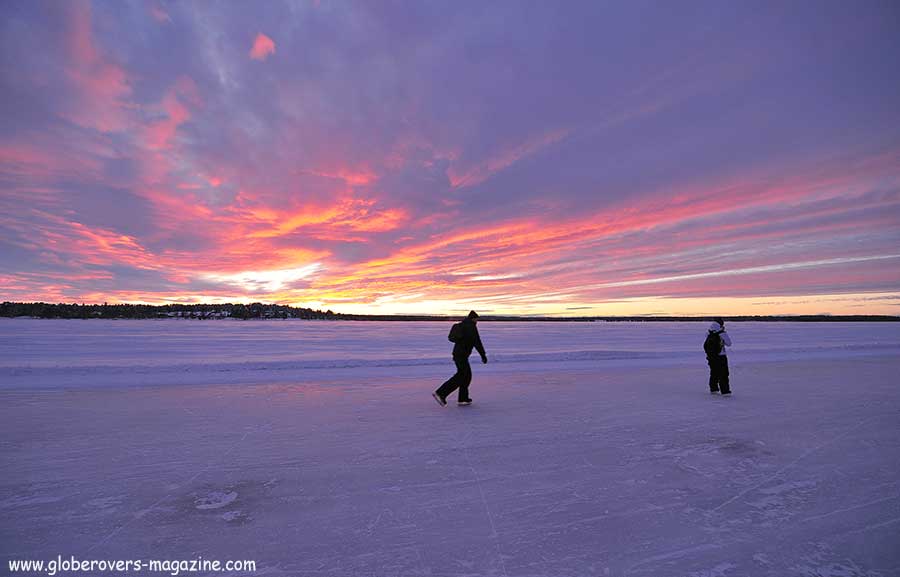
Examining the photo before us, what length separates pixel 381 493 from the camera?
4.14m

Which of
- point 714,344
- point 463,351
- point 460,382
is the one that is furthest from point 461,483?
point 714,344

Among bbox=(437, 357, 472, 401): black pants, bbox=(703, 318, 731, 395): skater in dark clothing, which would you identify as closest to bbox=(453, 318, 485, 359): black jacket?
bbox=(437, 357, 472, 401): black pants

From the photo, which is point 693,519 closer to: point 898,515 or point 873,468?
point 898,515

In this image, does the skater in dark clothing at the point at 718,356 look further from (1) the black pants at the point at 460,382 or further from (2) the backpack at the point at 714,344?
(1) the black pants at the point at 460,382

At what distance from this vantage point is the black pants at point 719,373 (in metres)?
9.69

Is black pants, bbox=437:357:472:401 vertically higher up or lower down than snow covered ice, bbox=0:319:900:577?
higher up

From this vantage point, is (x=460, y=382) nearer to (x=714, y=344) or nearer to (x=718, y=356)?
(x=714, y=344)

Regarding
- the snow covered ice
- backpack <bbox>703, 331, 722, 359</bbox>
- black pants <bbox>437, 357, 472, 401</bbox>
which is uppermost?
backpack <bbox>703, 331, 722, 359</bbox>

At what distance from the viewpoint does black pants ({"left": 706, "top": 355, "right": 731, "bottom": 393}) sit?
969cm

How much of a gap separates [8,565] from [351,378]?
9.73m

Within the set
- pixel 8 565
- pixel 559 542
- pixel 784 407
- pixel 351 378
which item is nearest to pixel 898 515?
pixel 559 542

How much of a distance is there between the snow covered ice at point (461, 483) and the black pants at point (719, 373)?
1.49ft

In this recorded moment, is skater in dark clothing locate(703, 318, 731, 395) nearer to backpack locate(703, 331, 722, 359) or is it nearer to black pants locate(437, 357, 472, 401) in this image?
backpack locate(703, 331, 722, 359)

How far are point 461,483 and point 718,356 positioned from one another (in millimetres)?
7739
